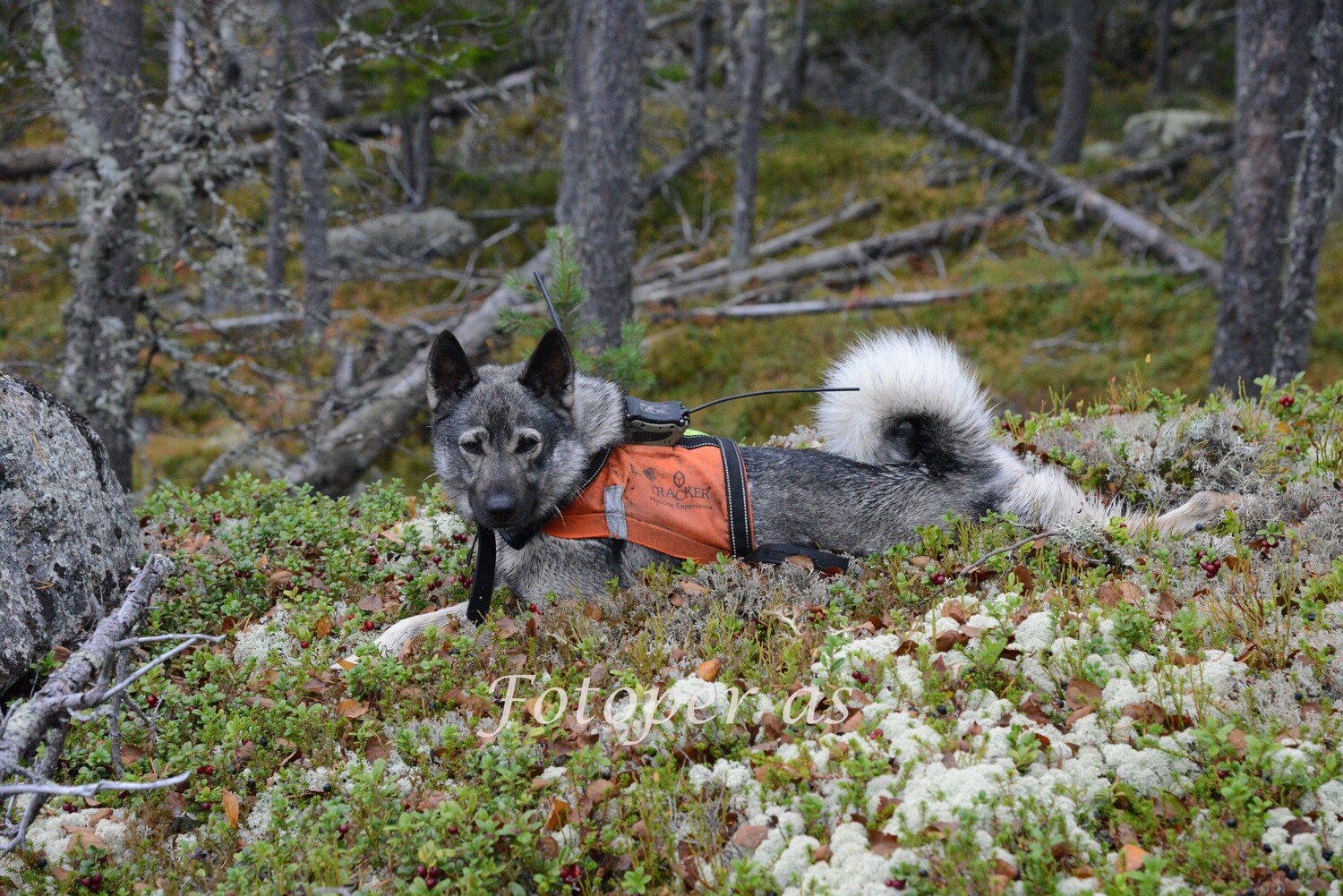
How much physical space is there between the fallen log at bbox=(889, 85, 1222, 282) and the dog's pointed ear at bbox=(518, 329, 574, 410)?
567 inches

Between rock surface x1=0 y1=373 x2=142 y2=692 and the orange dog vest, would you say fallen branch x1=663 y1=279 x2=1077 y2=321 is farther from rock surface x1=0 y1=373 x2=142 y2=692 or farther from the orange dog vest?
rock surface x1=0 y1=373 x2=142 y2=692

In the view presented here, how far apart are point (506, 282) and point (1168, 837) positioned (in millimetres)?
5702

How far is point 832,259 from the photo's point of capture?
19391mm

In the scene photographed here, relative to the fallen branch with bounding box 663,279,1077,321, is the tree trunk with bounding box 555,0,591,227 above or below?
above

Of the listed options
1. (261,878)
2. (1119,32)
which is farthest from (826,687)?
(1119,32)

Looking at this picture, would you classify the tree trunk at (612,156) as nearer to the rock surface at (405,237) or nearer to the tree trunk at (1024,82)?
the rock surface at (405,237)

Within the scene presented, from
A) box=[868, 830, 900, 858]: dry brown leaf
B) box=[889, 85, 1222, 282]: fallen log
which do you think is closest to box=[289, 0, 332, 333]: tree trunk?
box=[868, 830, 900, 858]: dry brown leaf

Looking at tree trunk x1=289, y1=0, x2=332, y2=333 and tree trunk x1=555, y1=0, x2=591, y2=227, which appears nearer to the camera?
tree trunk x1=289, y1=0, x2=332, y2=333

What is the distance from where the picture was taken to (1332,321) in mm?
15539

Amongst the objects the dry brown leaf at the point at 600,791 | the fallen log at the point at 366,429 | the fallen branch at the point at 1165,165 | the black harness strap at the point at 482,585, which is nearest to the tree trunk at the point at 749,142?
the fallen log at the point at 366,429

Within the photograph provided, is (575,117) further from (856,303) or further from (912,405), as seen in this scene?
(912,405)

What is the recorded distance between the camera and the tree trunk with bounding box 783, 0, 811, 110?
28375 mm

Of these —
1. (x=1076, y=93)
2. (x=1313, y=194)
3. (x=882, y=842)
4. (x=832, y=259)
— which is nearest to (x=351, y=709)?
(x=882, y=842)

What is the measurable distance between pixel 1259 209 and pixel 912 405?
8.71 m
